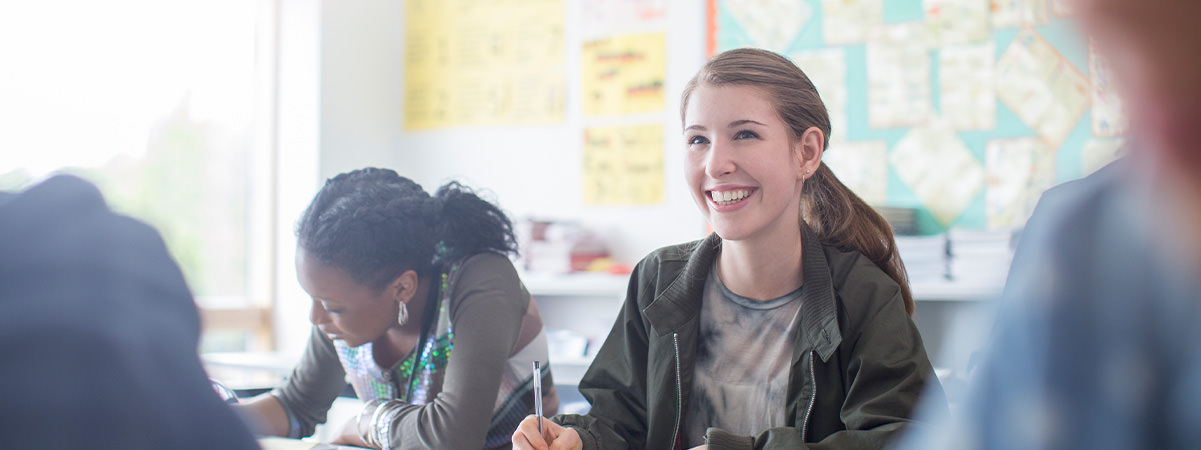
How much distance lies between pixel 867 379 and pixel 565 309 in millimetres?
2016

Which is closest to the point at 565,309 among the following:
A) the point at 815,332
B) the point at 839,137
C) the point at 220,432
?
the point at 839,137

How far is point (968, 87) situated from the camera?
263 centimetres

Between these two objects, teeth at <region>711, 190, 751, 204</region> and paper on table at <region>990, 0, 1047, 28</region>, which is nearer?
teeth at <region>711, 190, 751, 204</region>

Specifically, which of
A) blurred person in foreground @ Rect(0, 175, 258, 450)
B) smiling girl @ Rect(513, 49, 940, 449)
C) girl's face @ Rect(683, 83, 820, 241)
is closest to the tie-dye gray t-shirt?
smiling girl @ Rect(513, 49, 940, 449)

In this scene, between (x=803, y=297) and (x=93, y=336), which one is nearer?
(x=93, y=336)

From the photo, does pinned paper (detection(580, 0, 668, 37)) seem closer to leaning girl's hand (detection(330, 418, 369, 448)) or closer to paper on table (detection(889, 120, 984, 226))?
paper on table (detection(889, 120, 984, 226))

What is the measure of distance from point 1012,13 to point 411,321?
1.99 m

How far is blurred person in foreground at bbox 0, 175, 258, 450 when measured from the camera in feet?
1.67

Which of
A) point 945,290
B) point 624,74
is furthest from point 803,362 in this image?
point 624,74

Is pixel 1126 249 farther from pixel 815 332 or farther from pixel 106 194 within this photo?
pixel 815 332

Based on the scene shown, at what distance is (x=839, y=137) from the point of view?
2787 mm

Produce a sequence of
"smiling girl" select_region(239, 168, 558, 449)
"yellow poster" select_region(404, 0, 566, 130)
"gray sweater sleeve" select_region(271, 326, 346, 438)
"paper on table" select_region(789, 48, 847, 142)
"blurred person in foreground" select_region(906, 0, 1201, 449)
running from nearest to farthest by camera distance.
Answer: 1. "blurred person in foreground" select_region(906, 0, 1201, 449)
2. "smiling girl" select_region(239, 168, 558, 449)
3. "gray sweater sleeve" select_region(271, 326, 346, 438)
4. "paper on table" select_region(789, 48, 847, 142)
5. "yellow poster" select_region(404, 0, 566, 130)

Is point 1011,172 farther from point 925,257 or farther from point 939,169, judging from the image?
point 925,257

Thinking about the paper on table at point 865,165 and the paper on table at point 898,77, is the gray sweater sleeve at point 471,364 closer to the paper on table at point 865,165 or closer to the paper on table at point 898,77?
the paper on table at point 865,165
